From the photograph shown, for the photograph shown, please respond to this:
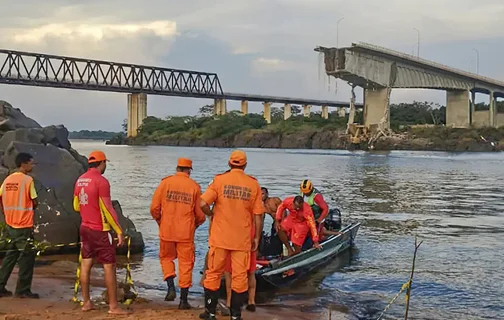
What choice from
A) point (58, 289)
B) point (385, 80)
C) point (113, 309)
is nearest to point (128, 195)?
point (58, 289)

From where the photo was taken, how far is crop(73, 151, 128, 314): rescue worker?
307 inches

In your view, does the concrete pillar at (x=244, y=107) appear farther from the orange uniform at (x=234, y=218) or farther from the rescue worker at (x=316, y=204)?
the orange uniform at (x=234, y=218)

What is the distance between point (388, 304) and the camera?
11.0 metres

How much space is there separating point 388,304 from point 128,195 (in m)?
20.3

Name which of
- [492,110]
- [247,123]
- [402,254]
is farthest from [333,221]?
[247,123]

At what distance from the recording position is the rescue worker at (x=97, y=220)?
7793 millimetres

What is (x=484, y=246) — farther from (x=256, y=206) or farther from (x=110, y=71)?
(x=110, y=71)

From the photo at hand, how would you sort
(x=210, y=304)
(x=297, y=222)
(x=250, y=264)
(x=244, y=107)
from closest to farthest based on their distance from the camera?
(x=210, y=304), (x=250, y=264), (x=297, y=222), (x=244, y=107)

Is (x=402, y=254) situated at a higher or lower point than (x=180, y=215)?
lower

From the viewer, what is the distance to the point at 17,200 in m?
8.61

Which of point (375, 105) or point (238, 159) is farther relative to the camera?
point (375, 105)

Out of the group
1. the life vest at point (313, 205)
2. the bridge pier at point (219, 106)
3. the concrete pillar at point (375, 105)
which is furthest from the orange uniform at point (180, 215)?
the bridge pier at point (219, 106)

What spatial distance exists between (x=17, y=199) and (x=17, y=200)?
0.04 feet

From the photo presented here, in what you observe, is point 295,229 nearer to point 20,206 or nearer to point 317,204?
point 317,204
